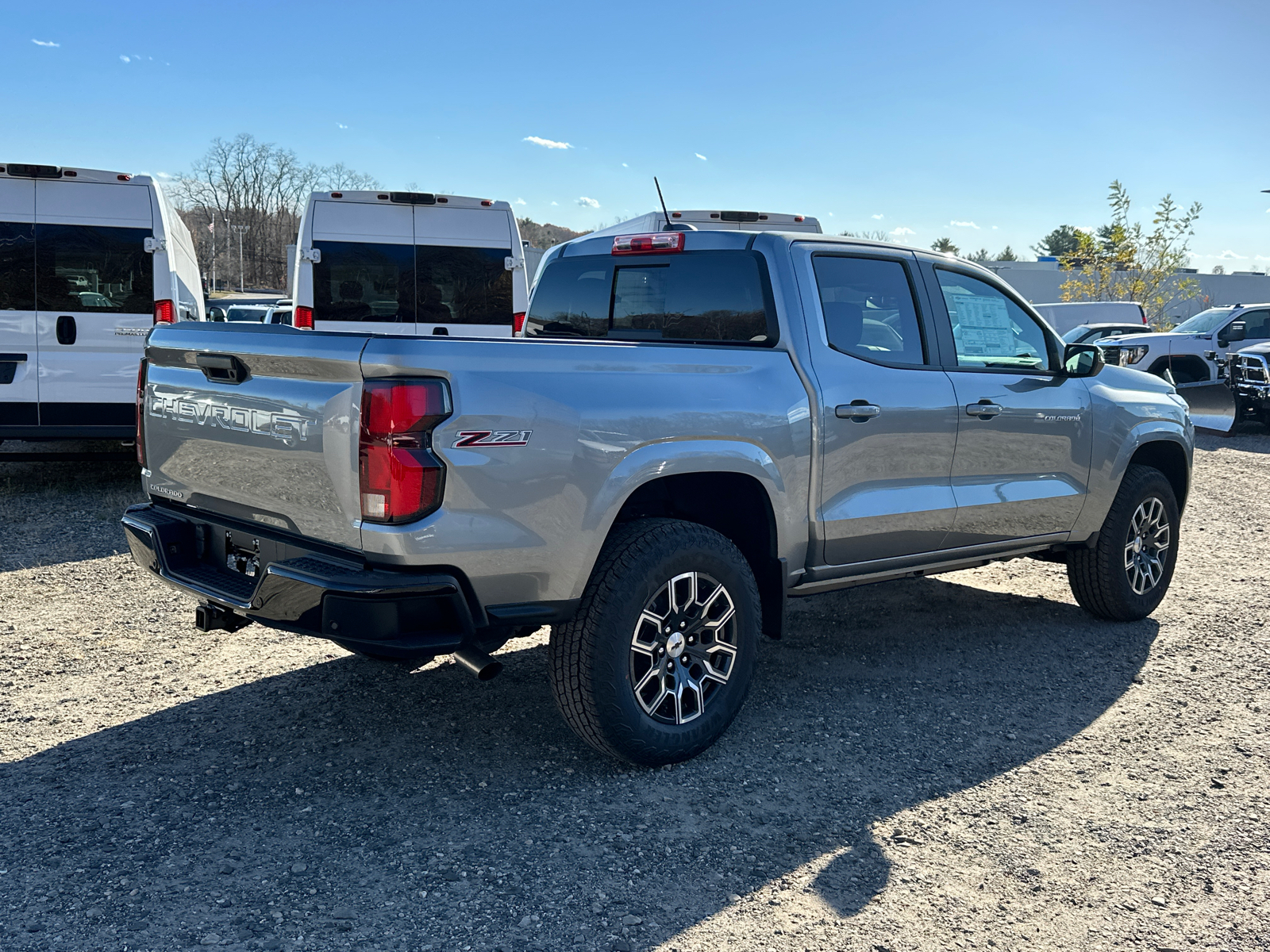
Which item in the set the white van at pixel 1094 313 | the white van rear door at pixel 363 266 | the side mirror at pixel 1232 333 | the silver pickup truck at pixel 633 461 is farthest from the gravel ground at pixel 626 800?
the white van at pixel 1094 313

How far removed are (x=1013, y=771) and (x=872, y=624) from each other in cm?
197

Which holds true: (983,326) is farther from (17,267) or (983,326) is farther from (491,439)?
(17,267)

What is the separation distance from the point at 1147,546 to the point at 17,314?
27.3 ft

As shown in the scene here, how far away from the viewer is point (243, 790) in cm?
363

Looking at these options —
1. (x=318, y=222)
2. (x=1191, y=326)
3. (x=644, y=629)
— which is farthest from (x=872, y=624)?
(x=1191, y=326)

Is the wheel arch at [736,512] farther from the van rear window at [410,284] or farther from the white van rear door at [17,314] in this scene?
the white van rear door at [17,314]

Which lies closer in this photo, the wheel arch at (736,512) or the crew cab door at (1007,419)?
the wheel arch at (736,512)

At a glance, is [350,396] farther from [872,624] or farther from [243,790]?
[872,624]

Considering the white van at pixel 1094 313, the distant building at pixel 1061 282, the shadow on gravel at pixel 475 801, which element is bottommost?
the shadow on gravel at pixel 475 801

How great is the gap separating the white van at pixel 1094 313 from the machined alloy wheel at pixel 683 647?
24046mm

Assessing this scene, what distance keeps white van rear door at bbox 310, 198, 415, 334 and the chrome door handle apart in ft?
19.6

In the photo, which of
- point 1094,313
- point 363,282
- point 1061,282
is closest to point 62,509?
point 363,282

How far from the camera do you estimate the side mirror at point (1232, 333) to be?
1752cm

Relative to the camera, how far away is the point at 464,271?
981cm
